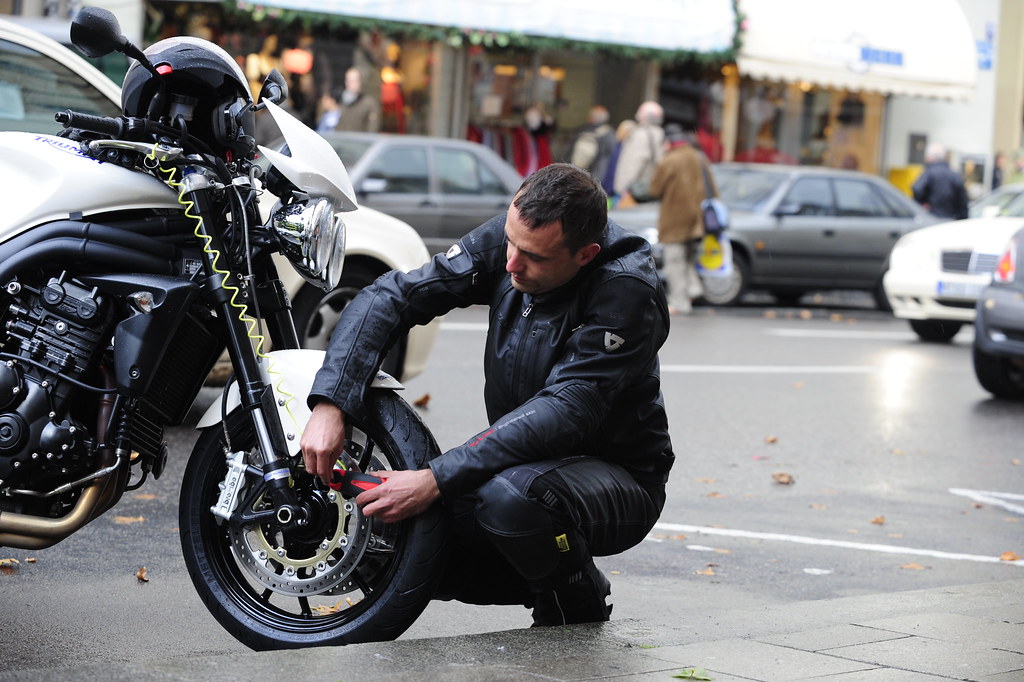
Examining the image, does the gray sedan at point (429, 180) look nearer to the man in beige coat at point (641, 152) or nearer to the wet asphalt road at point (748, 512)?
the wet asphalt road at point (748, 512)

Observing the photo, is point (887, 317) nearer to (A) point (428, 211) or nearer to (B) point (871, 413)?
(A) point (428, 211)

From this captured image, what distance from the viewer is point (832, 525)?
650 centimetres

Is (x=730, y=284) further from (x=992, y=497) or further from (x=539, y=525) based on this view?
(x=539, y=525)

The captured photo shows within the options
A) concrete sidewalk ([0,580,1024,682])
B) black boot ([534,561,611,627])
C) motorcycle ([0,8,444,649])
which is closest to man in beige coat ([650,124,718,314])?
concrete sidewalk ([0,580,1024,682])

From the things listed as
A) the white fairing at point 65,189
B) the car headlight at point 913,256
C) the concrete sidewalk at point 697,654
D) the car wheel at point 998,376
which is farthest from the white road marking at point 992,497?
the car headlight at point 913,256

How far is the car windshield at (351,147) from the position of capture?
14391mm

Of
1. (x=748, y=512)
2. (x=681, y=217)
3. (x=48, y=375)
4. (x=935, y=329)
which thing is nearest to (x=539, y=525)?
(x=48, y=375)

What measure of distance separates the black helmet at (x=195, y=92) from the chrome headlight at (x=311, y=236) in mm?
295

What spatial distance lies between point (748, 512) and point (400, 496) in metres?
3.29

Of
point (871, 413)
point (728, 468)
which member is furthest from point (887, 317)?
point (728, 468)

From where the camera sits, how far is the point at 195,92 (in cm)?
399

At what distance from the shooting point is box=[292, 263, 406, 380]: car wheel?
739cm

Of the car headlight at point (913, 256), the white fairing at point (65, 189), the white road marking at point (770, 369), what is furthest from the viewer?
the car headlight at point (913, 256)

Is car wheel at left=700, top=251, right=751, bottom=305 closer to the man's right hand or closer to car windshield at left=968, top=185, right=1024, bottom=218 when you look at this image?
car windshield at left=968, top=185, right=1024, bottom=218
